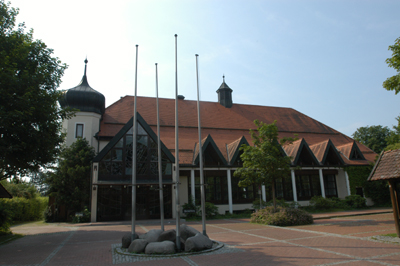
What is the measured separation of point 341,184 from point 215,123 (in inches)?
552

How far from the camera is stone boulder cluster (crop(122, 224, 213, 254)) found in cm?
888

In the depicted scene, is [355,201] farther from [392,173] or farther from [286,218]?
[392,173]

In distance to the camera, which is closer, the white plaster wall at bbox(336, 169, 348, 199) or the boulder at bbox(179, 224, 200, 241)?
the boulder at bbox(179, 224, 200, 241)

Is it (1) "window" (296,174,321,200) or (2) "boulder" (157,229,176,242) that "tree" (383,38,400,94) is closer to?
(2) "boulder" (157,229,176,242)

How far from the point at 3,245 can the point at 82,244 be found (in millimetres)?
3623

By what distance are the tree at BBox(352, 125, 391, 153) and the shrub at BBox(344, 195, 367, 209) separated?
27013 mm

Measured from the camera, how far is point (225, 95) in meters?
34.9

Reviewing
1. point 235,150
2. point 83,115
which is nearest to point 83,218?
point 83,115

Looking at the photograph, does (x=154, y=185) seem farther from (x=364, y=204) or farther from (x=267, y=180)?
(x=364, y=204)

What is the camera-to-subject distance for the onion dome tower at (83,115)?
84.2 ft

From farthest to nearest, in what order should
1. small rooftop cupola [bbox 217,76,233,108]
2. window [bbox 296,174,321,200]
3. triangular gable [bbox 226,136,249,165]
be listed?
small rooftop cupola [bbox 217,76,233,108], window [bbox 296,174,321,200], triangular gable [bbox 226,136,249,165]

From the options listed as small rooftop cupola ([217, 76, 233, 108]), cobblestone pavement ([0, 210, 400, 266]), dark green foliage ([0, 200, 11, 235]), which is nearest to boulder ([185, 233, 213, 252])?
cobblestone pavement ([0, 210, 400, 266])

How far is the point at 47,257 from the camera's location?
912 centimetres

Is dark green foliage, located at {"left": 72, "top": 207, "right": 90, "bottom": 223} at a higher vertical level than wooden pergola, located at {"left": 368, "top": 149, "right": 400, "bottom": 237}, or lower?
lower
